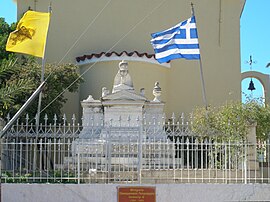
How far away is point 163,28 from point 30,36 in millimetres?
10444

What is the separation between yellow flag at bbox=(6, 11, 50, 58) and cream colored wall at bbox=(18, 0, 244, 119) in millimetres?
8158

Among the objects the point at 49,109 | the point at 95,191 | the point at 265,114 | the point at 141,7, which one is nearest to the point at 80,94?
the point at 49,109

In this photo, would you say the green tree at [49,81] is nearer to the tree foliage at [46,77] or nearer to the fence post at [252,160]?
the tree foliage at [46,77]

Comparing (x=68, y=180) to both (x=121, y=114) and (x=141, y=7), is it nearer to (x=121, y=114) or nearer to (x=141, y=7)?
(x=121, y=114)

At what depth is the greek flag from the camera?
13.6 metres

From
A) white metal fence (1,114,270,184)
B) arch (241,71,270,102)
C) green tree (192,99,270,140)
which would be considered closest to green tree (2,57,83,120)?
white metal fence (1,114,270,184)

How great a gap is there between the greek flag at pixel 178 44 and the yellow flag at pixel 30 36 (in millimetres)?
3388

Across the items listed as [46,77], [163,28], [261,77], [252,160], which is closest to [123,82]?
[46,77]

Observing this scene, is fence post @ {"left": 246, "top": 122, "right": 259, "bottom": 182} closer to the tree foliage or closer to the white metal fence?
the white metal fence

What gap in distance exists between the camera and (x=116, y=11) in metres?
21.7

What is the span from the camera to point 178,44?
13672 mm

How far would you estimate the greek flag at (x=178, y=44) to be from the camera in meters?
13.6

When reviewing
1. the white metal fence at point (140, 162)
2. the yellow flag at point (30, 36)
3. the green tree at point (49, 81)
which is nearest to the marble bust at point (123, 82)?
the green tree at point (49, 81)

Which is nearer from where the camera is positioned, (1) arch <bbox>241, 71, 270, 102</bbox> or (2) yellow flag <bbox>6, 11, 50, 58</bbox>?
(2) yellow flag <bbox>6, 11, 50, 58</bbox>
